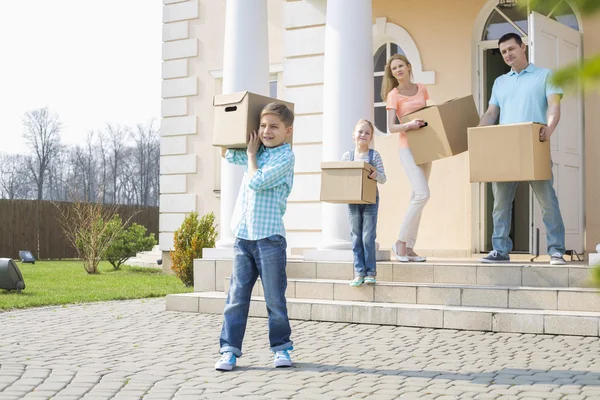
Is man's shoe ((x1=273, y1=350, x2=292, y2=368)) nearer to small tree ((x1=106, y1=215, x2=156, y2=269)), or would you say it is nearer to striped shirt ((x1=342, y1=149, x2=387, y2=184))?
striped shirt ((x1=342, y1=149, x2=387, y2=184))

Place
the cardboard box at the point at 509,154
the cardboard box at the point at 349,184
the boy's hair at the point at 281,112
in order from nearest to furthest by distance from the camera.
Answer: the boy's hair at the point at 281,112 < the cardboard box at the point at 509,154 < the cardboard box at the point at 349,184

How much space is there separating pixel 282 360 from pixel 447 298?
2.79m

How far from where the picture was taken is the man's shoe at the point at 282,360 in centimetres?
540

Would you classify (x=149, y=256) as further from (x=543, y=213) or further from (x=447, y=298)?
(x=543, y=213)

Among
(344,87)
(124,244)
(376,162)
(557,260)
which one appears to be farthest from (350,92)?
(124,244)

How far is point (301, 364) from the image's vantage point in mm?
5574

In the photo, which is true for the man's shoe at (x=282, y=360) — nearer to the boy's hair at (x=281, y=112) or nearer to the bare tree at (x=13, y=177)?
the boy's hair at (x=281, y=112)

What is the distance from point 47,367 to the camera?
548 cm

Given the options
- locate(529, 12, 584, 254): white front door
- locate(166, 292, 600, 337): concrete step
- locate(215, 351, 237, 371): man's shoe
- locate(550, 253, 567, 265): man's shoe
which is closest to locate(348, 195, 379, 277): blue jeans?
locate(166, 292, 600, 337): concrete step

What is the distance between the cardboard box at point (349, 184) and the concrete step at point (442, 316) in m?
1.09

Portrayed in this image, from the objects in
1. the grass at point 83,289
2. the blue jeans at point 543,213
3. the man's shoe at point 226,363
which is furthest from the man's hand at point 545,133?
the grass at point 83,289

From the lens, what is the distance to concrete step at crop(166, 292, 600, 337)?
6797mm

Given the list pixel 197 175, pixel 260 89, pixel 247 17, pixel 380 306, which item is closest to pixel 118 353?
pixel 380 306

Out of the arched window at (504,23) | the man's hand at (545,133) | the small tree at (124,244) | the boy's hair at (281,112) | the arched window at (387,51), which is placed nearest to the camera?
the boy's hair at (281,112)
